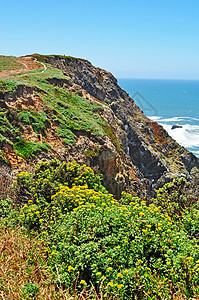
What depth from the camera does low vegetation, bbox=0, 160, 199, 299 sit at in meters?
3.64

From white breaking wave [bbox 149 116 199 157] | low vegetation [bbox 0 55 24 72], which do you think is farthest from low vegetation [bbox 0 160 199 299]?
white breaking wave [bbox 149 116 199 157]

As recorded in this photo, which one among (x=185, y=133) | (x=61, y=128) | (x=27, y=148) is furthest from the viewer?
(x=185, y=133)

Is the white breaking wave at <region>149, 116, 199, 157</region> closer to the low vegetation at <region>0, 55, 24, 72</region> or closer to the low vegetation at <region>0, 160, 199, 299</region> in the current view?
the low vegetation at <region>0, 55, 24, 72</region>

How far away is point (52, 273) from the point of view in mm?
4070

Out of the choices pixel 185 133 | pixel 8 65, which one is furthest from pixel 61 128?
pixel 185 133

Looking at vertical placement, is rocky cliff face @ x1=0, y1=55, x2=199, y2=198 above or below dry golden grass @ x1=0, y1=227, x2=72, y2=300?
above

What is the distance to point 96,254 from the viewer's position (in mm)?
4012

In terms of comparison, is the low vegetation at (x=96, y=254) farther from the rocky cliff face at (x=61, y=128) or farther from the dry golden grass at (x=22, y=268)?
the rocky cliff face at (x=61, y=128)

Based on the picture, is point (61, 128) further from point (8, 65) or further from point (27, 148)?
point (8, 65)

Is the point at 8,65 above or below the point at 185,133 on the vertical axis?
below

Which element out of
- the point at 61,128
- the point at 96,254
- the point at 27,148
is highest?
the point at 61,128

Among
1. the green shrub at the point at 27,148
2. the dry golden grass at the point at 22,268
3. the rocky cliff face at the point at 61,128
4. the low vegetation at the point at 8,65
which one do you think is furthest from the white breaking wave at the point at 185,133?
the dry golden grass at the point at 22,268

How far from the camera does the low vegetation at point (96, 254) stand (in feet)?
12.0

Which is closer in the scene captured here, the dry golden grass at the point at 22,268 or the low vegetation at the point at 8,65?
the dry golden grass at the point at 22,268
